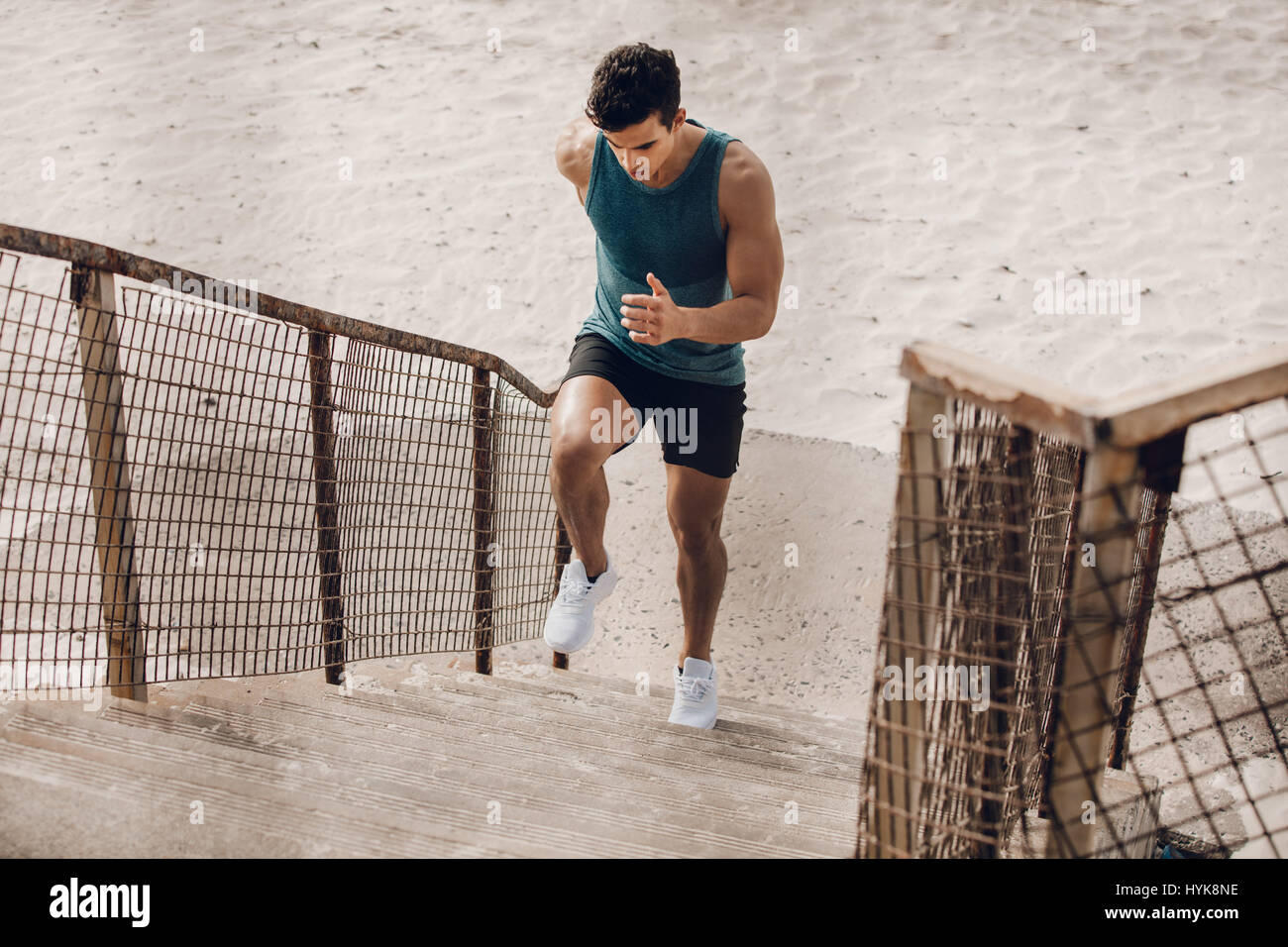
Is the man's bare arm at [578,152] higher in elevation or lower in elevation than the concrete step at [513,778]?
higher

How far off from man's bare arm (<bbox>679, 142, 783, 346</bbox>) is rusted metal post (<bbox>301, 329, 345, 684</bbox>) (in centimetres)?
110

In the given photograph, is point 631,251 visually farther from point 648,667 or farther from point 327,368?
point 648,667

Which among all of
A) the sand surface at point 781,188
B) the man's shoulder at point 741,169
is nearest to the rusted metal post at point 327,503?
the man's shoulder at point 741,169

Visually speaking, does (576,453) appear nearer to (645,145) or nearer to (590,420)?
(590,420)

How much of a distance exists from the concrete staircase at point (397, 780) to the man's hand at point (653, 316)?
111cm

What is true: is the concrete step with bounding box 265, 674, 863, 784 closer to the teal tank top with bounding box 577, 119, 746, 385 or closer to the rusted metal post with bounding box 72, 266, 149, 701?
the rusted metal post with bounding box 72, 266, 149, 701

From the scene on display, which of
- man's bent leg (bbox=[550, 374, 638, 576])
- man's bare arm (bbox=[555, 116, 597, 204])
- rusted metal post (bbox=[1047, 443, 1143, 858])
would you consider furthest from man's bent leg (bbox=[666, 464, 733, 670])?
rusted metal post (bbox=[1047, 443, 1143, 858])

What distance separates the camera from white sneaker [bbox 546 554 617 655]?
3.44 metres

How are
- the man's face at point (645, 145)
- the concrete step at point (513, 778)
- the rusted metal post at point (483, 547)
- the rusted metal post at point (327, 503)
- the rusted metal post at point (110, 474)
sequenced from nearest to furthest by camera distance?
1. the concrete step at point (513, 778)
2. the rusted metal post at point (110, 474)
3. the man's face at point (645, 145)
4. the rusted metal post at point (327, 503)
5. the rusted metal post at point (483, 547)

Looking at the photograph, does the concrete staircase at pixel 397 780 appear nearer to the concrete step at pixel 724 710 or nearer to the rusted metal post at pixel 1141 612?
the concrete step at pixel 724 710

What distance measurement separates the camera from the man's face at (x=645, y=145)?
2.99m

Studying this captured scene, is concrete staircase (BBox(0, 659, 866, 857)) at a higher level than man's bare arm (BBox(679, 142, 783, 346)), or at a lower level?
lower

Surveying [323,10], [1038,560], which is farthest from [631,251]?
[323,10]

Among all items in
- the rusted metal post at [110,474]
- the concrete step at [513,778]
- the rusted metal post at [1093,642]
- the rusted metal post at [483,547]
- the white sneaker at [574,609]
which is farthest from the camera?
the rusted metal post at [483,547]
